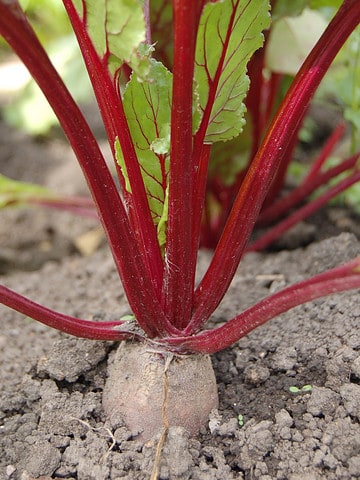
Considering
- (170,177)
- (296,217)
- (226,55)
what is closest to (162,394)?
(170,177)

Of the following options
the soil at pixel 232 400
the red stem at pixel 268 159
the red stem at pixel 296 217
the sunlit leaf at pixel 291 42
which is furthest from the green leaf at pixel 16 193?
the red stem at pixel 268 159

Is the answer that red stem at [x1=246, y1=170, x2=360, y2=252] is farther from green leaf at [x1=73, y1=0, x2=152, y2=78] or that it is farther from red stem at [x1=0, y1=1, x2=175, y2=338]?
green leaf at [x1=73, y1=0, x2=152, y2=78]

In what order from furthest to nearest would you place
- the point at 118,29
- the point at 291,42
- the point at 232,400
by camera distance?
the point at 291,42, the point at 232,400, the point at 118,29

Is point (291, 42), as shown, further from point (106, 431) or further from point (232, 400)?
point (106, 431)

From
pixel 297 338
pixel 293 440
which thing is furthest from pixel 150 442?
pixel 297 338

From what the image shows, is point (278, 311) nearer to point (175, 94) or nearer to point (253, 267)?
point (175, 94)

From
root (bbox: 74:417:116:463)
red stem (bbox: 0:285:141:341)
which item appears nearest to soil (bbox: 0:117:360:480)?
root (bbox: 74:417:116:463)

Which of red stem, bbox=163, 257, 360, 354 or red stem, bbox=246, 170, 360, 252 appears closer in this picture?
red stem, bbox=163, 257, 360, 354
